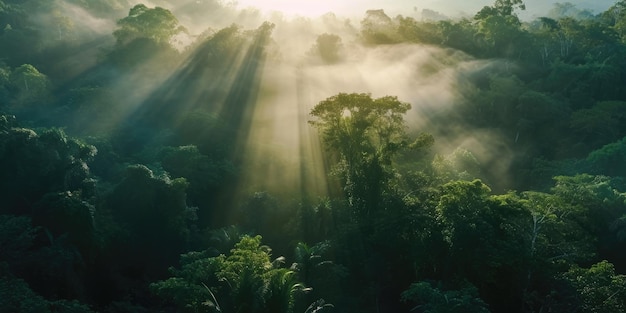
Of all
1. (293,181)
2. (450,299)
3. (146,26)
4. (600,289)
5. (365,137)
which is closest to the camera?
(450,299)

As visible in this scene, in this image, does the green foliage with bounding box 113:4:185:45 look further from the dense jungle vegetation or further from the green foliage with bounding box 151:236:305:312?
the green foliage with bounding box 151:236:305:312

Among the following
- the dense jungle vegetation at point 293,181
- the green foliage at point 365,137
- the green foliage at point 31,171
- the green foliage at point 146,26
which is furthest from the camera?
the green foliage at point 146,26

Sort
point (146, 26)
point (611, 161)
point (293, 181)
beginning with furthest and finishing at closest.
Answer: point (146, 26) < point (611, 161) < point (293, 181)

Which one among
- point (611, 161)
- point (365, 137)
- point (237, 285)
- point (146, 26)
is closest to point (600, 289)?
point (365, 137)

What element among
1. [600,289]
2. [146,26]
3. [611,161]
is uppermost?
[146,26]

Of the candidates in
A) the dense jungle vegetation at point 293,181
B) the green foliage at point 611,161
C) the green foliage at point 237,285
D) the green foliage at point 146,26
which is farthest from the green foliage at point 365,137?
the green foliage at point 146,26

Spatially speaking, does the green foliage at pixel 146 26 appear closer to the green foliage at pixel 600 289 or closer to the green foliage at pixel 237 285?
the green foliage at pixel 237 285

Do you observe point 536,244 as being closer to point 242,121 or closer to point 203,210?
point 203,210

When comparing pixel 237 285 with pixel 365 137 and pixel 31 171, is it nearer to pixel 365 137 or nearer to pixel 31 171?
pixel 365 137

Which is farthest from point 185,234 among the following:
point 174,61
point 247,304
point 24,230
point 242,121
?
point 174,61
